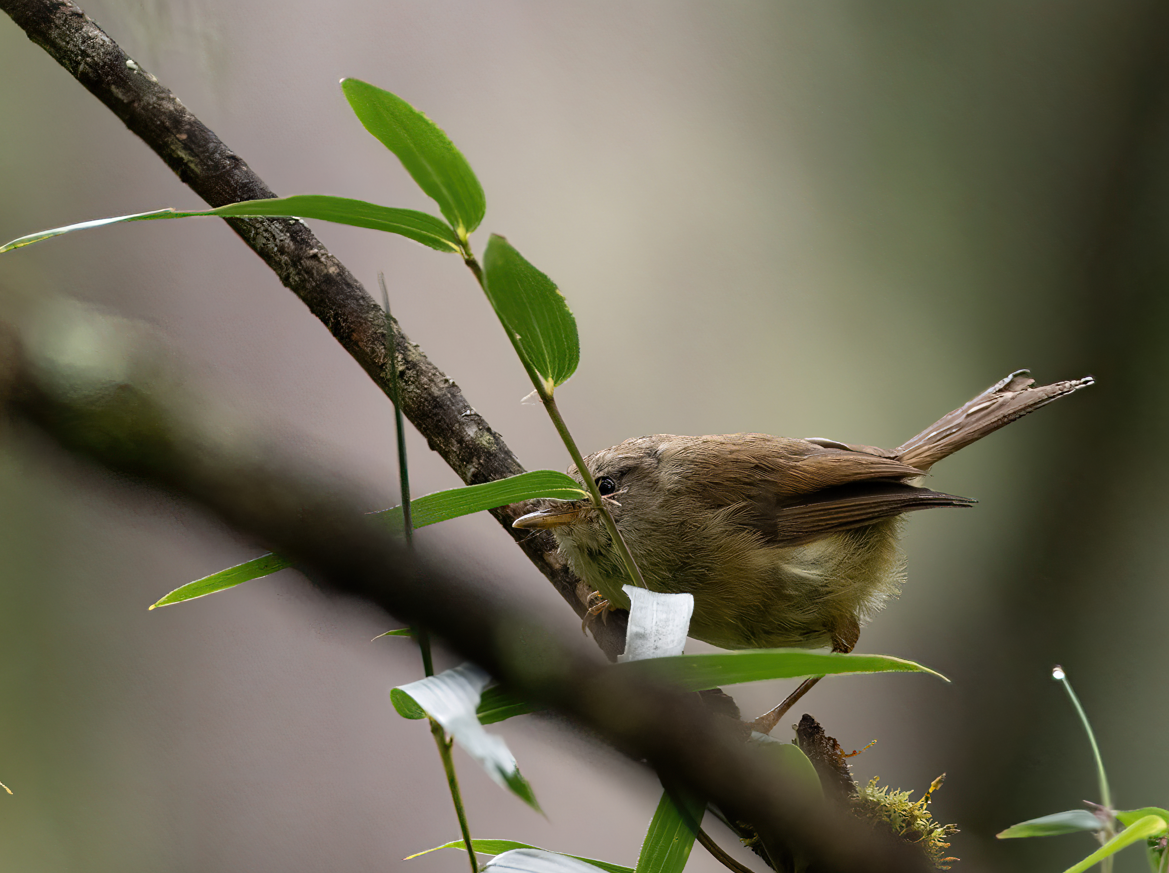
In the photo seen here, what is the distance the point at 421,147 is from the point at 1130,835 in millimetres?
626

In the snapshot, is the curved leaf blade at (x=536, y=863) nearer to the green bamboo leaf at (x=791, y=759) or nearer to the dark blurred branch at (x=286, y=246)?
the green bamboo leaf at (x=791, y=759)

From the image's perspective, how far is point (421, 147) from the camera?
0.45m

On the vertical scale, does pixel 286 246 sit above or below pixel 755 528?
above

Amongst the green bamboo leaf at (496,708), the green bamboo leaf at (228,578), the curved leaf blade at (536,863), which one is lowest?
the curved leaf blade at (536,863)

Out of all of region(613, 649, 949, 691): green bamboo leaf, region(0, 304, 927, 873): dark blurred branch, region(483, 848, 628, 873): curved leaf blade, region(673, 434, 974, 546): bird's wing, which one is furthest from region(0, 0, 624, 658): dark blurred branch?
region(0, 304, 927, 873): dark blurred branch

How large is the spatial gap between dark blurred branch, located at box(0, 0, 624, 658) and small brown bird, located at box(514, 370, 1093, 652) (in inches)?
4.4

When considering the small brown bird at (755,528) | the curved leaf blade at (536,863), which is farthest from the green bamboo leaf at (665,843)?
the small brown bird at (755,528)

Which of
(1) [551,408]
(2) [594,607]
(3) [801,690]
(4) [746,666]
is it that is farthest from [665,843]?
(3) [801,690]

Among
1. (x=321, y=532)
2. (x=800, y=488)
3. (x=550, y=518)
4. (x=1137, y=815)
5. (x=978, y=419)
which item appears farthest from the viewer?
(x=978, y=419)

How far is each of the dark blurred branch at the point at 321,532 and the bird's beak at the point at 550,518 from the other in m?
0.61

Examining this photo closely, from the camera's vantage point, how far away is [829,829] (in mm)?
399

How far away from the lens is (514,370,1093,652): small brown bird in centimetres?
107

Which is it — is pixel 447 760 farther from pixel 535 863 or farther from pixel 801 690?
pixel 801 690

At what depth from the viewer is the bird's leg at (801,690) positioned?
1109mm
